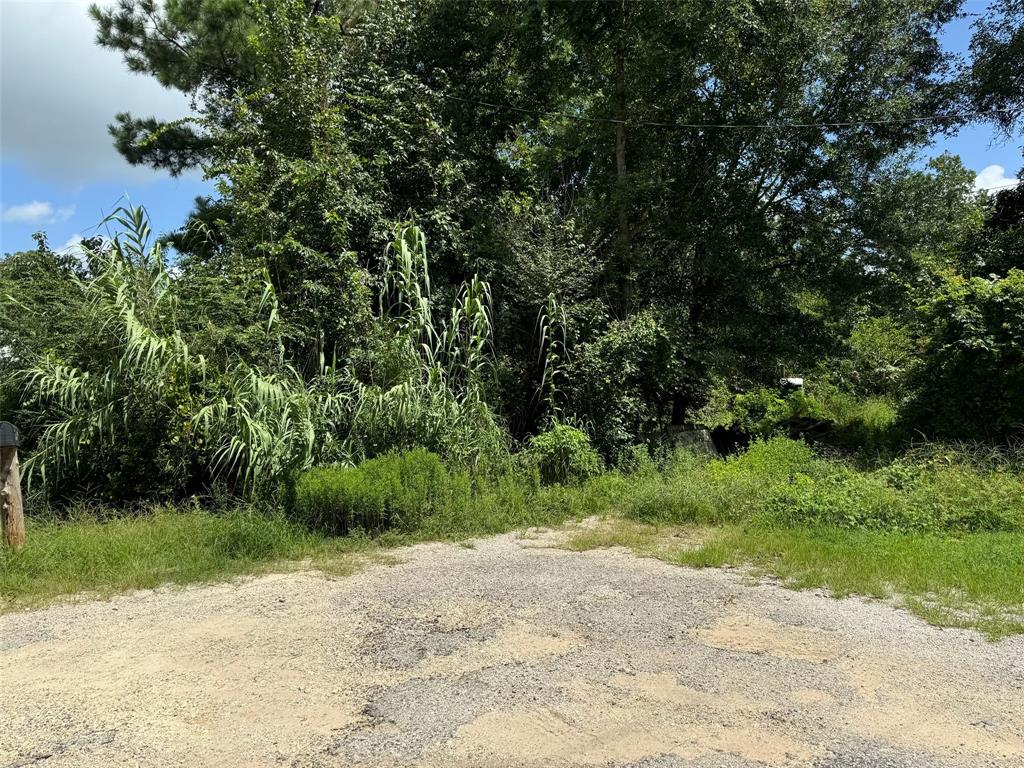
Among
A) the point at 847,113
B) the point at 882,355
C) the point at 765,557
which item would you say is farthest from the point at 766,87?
the point at 765,557

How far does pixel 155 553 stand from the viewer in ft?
19.4

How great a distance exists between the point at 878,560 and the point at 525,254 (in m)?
6.41

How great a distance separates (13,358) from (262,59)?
5.33 metres

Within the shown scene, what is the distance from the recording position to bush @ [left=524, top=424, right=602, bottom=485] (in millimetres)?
8719

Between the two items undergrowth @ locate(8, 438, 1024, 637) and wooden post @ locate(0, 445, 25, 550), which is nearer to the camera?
undergrowth @ locate(8, 438, 1024, 637)

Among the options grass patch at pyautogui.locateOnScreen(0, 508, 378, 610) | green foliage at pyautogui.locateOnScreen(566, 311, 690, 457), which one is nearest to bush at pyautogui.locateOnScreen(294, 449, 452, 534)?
grass patch at pyautogui.locateOnScreen(0, 508, 378, 610)

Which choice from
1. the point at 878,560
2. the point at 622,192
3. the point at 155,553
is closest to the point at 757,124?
the point at 622,192

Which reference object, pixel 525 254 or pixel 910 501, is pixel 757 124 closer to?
pixel 525 254

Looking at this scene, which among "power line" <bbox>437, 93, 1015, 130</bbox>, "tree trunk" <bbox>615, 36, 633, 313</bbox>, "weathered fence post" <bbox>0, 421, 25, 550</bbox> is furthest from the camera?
"tree trunk" <bbox>615, 36, 633, 313</bbox>

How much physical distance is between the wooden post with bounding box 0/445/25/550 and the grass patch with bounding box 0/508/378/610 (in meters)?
0.11

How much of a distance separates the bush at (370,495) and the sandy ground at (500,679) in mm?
1276

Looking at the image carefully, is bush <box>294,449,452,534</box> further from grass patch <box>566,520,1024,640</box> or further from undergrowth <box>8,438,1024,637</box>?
grass patch <box>566,520,1024,640</box>

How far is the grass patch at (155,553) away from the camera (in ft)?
17.5

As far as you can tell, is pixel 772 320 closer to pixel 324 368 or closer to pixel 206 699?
pixel 324 368
